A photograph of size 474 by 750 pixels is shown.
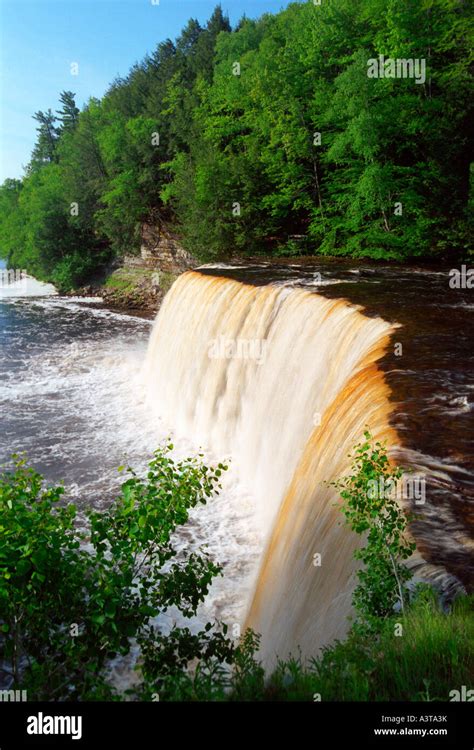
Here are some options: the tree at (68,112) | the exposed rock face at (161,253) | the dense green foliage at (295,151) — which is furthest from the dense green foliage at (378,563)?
the tree at (68,112)

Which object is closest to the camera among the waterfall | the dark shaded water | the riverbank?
the dark shaded water

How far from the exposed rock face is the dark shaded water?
18.8m

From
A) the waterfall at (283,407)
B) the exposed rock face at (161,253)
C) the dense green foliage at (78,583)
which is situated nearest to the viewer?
the dense green foliage at (78,583)

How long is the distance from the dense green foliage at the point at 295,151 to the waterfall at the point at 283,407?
8552 millimetres

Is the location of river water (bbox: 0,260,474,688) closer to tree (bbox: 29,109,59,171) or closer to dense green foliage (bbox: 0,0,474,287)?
dense green foliage (bbox: 0,0,474,287)

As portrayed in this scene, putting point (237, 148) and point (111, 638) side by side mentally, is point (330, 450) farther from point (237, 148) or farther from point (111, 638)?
point (237, 148)

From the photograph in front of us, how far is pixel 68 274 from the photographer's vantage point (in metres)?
40.5

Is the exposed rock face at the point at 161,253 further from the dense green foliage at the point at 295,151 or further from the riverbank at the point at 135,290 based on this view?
the dense green foliage at the point at 295,151

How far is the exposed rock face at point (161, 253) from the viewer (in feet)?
113

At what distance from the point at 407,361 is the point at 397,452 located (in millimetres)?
3100

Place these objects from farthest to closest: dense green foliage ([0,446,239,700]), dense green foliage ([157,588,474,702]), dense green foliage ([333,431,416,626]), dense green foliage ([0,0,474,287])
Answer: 1. dense green foliage ([0,0,474,287])
2. dense green foliage ([333,431,416,626])
3. dense green foliage ([0,446,239,700])
4. dense green foliage ([157,588,474,702])

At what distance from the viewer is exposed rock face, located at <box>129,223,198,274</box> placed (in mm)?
34562

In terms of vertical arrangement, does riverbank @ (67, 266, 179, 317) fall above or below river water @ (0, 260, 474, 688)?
above

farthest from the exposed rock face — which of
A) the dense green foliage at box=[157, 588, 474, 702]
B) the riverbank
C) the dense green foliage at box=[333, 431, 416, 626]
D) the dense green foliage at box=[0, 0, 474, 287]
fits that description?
the dense green foliage at box=[157, 588, 474, 702]
